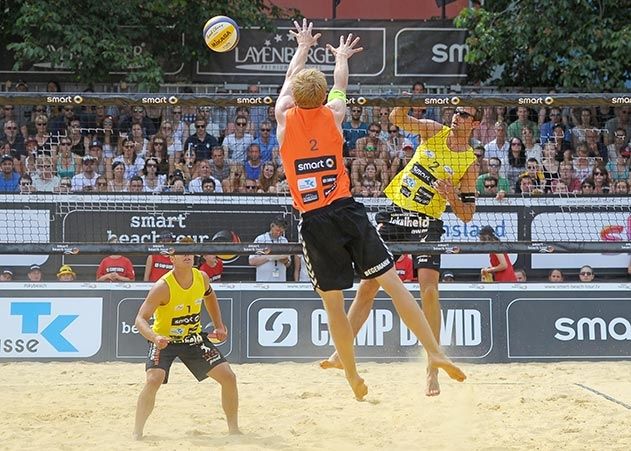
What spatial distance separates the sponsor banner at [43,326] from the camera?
10.4m

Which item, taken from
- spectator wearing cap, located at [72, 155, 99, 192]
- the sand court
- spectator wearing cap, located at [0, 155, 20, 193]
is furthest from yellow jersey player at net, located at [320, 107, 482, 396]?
spectator wearing cap, located at [0, 155, 20, 193]

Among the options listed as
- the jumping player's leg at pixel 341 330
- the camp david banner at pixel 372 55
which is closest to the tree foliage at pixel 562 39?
the camp david banner at pixel 372 55

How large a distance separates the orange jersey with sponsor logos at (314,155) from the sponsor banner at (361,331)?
185 inches

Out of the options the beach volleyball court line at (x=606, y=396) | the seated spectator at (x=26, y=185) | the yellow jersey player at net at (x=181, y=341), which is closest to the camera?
the yellow jersey player at net at (x=181, y=341)

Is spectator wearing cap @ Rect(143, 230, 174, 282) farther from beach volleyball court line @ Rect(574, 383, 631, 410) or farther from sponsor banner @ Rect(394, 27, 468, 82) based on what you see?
sponsor banner @ Rect(394, 27, 468, 82)

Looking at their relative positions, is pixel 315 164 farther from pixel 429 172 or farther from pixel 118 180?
pixel 118 180

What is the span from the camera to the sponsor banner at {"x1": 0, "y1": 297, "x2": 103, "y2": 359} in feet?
34.0

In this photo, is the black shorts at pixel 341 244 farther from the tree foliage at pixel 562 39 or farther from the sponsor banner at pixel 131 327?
the tree foliage at pixel 562 39

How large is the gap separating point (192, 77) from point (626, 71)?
254 inches

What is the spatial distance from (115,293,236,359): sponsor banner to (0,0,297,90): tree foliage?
3.94 meters

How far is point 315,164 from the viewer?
19.4ft

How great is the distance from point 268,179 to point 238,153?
73 centimetres

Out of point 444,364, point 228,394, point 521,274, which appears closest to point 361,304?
point 444,364

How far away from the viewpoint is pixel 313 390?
870cm
